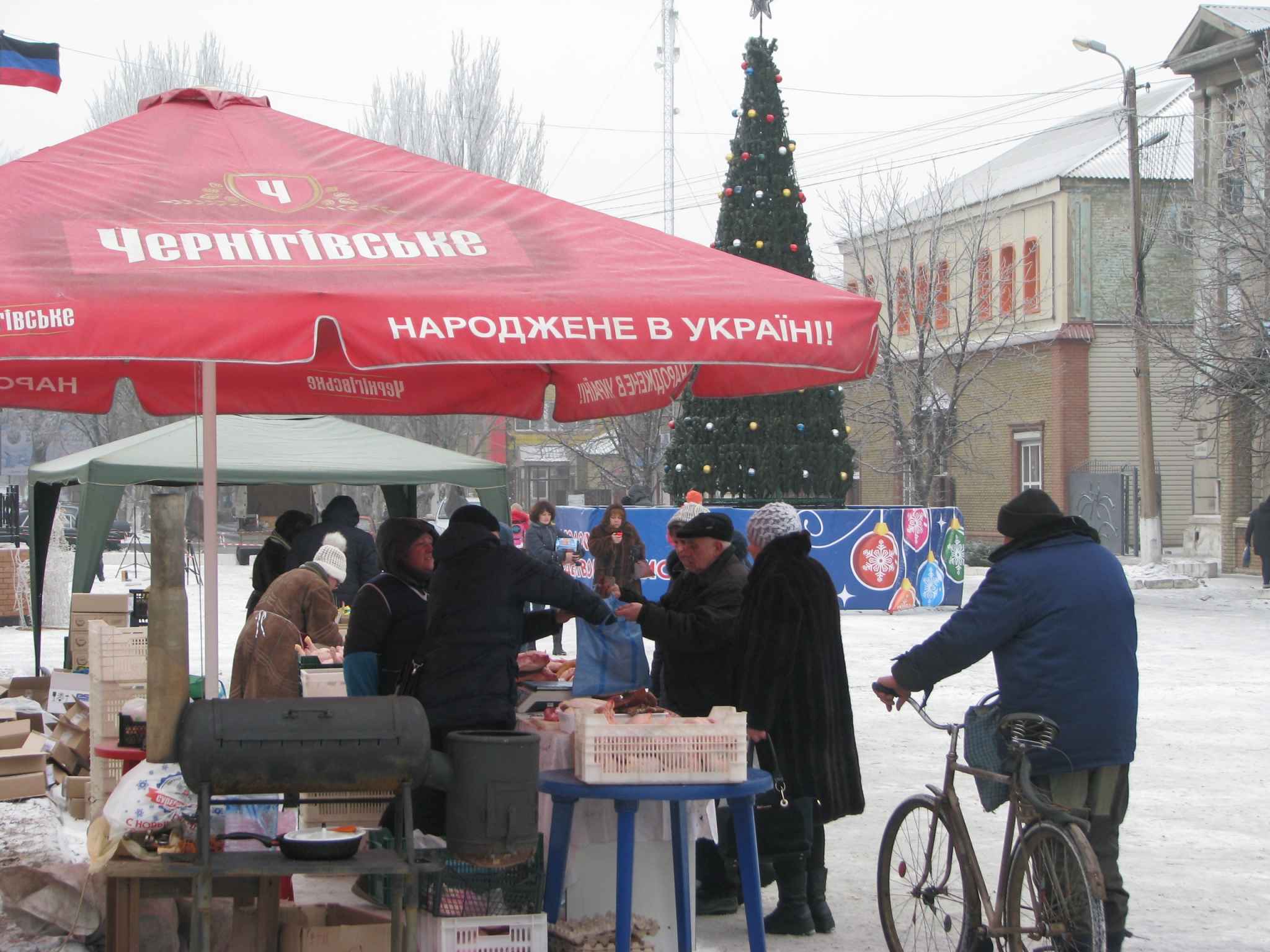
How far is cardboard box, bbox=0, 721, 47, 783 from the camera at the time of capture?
336 inches

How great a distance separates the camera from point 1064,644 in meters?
4.90

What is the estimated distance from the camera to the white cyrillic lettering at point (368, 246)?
4.44 m

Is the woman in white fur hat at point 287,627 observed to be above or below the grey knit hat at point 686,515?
below

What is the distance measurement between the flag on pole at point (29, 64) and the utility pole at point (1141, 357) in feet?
67.4

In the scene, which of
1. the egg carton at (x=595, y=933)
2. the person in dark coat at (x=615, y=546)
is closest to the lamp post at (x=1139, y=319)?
the person in dark coat at (x=615, y=546)

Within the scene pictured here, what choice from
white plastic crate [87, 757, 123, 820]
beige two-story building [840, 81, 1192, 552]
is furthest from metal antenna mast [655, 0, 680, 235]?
white plastic crate [87, 757, 123, 820]

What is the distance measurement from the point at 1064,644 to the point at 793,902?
6.52 feet

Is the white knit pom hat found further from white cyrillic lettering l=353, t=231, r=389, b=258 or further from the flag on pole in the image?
white cyrillic lettering l=353, t=231, r=389, b=258

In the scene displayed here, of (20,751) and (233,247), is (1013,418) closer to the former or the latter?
(20,751)

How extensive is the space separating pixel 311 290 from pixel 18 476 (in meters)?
74.9

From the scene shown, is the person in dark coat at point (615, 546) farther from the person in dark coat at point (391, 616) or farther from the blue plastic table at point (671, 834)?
the blue plastic table at point (671, 834)

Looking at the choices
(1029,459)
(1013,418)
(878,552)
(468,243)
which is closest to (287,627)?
(468,243)

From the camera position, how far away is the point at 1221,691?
13828 millimetres

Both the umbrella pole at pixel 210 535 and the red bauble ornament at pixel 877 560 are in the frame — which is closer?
the umbrella pole at pixel 210 535
